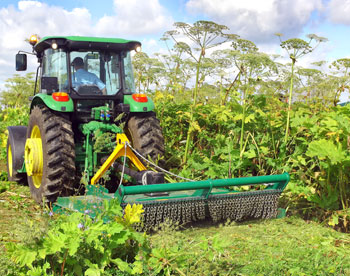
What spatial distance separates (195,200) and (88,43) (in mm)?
2628

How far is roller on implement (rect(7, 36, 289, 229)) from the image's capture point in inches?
172

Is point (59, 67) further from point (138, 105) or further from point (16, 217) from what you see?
point (16, 217)

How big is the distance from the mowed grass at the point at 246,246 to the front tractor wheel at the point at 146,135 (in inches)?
54.2

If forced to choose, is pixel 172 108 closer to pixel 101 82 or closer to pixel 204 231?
pixel 101 82

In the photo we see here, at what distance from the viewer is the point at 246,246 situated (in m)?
3.91

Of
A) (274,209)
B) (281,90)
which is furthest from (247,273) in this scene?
(281,90)

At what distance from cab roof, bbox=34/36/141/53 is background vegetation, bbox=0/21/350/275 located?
2.09ft

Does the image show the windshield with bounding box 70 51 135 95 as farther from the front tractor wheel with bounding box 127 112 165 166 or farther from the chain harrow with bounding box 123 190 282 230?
the chain harrow with bounding box 123 190 282 230

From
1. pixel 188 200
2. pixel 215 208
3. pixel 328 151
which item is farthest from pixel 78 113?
pixel 328 151

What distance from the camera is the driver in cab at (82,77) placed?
5.57 meters

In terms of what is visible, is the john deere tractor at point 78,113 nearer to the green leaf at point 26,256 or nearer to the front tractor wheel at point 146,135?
the front tractor wheel at point 146,135

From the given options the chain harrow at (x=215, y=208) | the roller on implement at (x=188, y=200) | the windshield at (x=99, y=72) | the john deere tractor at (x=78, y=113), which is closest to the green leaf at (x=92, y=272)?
the roller on implement at (x=188, y=200)

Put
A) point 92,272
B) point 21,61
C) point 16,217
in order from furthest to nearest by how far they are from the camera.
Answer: point 21,61 < point 16,217 < point 92,272

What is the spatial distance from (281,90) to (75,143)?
12.0 feet
